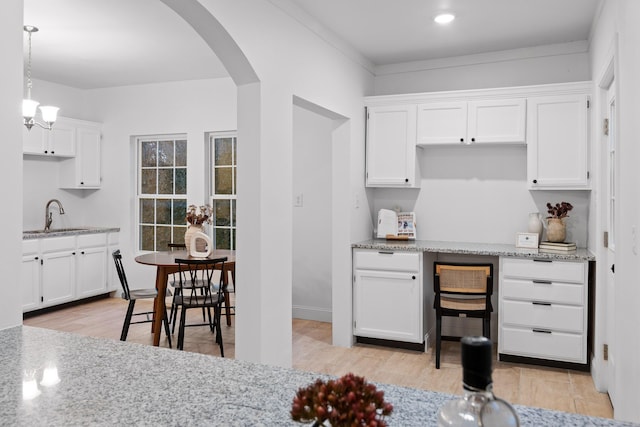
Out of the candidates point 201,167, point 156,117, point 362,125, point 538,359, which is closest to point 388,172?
point 362,125

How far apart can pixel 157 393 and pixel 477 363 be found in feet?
2.11

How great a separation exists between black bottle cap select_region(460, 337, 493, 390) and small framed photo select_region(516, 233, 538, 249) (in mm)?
3829

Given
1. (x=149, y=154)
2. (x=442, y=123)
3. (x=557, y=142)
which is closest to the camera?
(x=557, y=142)

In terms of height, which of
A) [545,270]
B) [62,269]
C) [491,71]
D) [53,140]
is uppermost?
[491,71]

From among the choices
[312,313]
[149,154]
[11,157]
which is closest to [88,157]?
[149,154]

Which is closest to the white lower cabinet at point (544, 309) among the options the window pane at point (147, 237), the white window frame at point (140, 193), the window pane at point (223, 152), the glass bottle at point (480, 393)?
the window pane at point (223, 152)

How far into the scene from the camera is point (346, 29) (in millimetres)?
3865

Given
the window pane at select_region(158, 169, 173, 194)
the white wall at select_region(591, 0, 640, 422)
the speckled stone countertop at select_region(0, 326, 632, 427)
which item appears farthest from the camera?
the window pane at select_region(158, 169, 173, 194)

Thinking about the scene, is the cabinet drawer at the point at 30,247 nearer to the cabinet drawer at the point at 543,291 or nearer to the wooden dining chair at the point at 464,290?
the wooden dining chair at the point at 464,290

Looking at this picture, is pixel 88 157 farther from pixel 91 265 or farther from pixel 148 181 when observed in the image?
pixel 91 265

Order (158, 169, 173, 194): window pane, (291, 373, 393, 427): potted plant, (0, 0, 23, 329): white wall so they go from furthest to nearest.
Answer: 1. (158, 169, 173, 194): window pane
2. (0, 0, 23, 329): white wall
3. (291, 373, 393, 427): potted plant

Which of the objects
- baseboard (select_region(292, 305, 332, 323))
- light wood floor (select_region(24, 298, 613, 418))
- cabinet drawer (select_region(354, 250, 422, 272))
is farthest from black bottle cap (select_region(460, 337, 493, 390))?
baseboard (select_region(292, 305, 332, 323))

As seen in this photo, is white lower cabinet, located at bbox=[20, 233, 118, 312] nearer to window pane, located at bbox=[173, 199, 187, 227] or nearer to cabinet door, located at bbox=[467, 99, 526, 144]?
window pane, located at bbox=[173, 199, 187, 227]

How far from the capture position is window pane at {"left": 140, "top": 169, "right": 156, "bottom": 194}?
6.22 m
